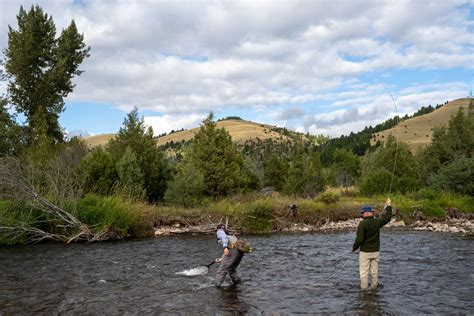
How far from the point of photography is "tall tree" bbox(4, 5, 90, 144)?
40906mm

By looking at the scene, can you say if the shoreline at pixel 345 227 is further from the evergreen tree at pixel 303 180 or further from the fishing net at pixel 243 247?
the fishing net at pixel 243 247

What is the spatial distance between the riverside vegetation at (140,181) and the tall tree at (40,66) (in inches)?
3.7

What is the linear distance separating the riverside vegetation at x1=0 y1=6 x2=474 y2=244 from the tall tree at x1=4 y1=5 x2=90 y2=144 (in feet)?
0.31

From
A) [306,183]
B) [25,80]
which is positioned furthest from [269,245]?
[25,80]

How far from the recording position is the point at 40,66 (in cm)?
4238

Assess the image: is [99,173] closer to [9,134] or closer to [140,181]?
[140,181]

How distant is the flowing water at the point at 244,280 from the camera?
480 inches

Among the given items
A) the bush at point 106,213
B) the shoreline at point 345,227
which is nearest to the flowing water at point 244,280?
the bush at point 106,213

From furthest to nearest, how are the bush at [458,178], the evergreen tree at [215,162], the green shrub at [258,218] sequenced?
1. the bush at [458,178]
2. the evergreen tree at [215,162]
3. the green shrub at [258,218]

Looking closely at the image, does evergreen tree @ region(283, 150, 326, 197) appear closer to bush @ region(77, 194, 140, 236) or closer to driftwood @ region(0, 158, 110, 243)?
bush @ region(77, 194, 140, 236)

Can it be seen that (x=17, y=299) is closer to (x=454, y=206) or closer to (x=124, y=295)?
(x=124, y=295)

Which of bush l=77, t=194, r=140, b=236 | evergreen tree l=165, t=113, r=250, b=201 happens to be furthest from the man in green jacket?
evergreen tree l=165, t=113, r=250, b=201

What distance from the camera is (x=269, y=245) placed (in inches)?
930

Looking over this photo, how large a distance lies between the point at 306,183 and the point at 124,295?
34078 millimetres
